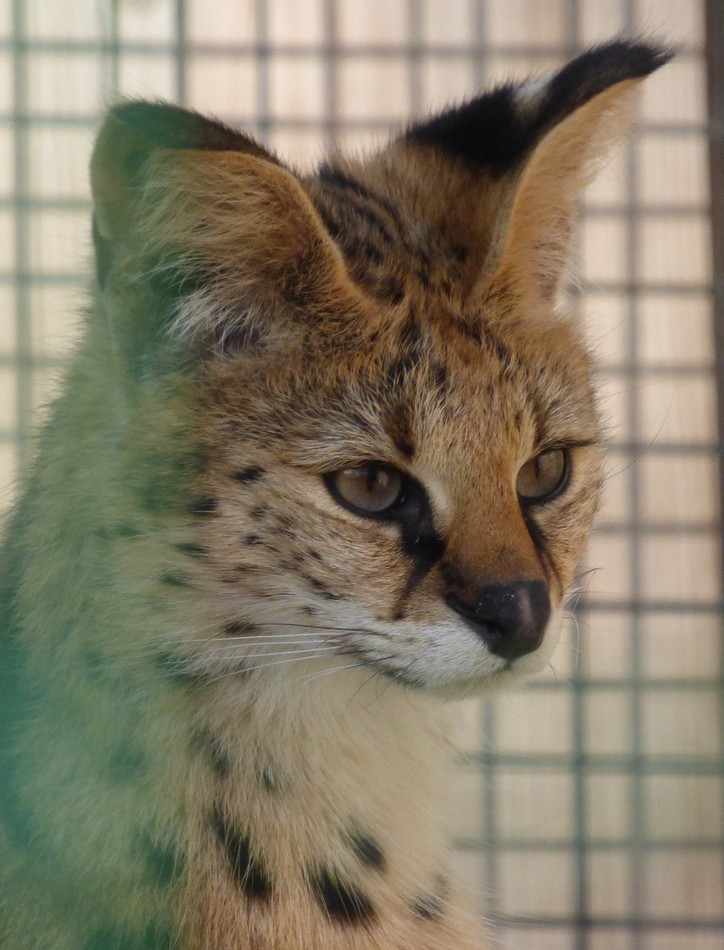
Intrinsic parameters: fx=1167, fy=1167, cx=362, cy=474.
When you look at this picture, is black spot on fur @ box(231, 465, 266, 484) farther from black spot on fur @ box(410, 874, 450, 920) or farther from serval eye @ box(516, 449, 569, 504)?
black spot on fur @ box(410, 874, 450, 920)

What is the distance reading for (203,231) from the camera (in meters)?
1.35

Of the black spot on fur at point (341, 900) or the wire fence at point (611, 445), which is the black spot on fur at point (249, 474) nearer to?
the wire fence at point (611, 445)

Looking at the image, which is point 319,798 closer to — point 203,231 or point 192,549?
point 192,549

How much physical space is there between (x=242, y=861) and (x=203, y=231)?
2.41 ft

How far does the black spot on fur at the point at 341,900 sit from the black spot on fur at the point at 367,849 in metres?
0.04

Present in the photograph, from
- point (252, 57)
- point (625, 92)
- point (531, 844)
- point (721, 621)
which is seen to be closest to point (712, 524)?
point (721, 621)

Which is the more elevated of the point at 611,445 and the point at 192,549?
the point at 611,445

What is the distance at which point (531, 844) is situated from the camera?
105 inches

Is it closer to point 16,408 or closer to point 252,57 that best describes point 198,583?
point 16,408

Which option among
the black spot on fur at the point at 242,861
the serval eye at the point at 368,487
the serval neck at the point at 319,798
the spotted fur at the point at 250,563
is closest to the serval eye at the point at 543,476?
the spotted fur at the point at 250,563

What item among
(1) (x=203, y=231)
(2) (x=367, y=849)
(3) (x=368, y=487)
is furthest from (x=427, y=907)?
(1) (x=203, y=231)

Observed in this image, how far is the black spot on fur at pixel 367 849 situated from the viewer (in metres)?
1.45

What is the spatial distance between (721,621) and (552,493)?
1.08 m

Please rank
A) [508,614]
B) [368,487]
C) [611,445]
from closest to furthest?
1. [508,614]
2. [368,487]
3. [611,445]
